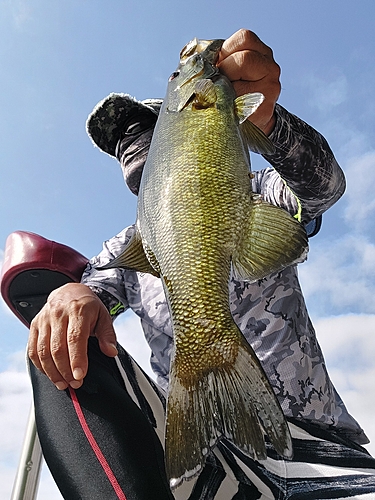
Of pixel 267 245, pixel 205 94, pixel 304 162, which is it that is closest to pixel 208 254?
pixel 267 245

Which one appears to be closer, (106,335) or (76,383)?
(76,383)

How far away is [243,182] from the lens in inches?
40.9

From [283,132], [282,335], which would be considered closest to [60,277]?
[282,335]

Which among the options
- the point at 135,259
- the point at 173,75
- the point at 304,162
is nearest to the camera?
the point at 135,259

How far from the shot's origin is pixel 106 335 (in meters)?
1.52

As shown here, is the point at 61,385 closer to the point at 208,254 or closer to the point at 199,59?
the point at 208,254

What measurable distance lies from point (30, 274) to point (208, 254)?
1.25m

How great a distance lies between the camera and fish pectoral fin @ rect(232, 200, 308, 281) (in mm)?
978

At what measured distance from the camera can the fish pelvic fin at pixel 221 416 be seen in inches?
33.0

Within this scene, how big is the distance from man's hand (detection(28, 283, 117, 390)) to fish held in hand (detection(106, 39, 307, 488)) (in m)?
0.40

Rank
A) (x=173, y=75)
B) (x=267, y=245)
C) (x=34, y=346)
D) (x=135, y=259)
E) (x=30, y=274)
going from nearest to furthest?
(x=267, y=245) < (x=135, y=259) < (x=173, y=75) < (x=34, y=346) < (x=30, y=274)

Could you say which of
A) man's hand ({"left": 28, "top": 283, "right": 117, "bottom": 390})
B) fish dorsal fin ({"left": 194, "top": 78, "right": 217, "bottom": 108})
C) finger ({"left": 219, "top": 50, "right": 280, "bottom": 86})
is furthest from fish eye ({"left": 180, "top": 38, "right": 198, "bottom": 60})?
man's hand ({"left": 28, "top": 283, "right": 117, "bottom": 390})

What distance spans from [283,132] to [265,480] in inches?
40.0

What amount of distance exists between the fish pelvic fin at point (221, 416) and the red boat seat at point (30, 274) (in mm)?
1242
